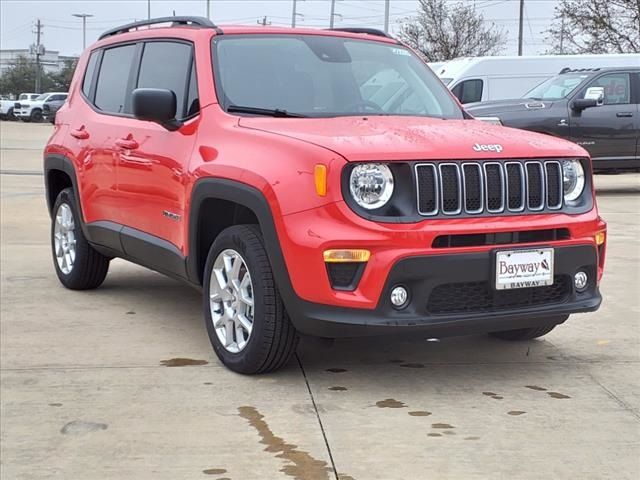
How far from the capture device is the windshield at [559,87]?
14.1 metres

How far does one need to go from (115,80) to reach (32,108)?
47.4 metres

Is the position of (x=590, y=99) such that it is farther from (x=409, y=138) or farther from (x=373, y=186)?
(x=373, y=186)

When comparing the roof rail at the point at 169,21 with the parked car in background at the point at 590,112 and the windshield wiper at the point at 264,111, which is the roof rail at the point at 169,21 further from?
the parked car in background at the point at 590,112

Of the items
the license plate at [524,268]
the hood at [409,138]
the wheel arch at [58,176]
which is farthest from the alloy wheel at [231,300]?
the wheel arch at [58,176]

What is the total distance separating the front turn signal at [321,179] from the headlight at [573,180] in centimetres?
131

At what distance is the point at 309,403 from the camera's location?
419cm

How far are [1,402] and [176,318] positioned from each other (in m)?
1.83

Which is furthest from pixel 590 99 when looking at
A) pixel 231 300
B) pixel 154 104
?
pixel 231 300

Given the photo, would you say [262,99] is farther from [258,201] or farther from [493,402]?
[493,402]

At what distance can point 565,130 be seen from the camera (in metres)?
13.7

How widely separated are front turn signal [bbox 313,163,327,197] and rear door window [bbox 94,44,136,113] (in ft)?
7.42

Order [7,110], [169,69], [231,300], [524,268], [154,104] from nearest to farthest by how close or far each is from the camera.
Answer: [524,268]
[231,300]
[154,104]
[169,69]
[7,110]

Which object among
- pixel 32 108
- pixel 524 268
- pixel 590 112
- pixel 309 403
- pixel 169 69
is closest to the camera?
pixel 309 403

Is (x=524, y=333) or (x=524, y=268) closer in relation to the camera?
(x=524, y=268)
